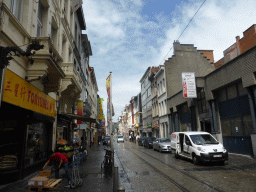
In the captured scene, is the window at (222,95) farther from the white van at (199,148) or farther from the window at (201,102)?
the white van at (199,148)

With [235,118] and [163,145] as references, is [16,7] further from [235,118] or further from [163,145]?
[163,145]

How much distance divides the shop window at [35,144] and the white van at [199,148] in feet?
29.0

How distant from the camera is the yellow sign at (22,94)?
6984 millimetres

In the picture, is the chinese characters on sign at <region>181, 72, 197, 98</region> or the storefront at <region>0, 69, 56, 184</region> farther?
the chinese characters on sign at <region>181, 72, 197, 98</region>

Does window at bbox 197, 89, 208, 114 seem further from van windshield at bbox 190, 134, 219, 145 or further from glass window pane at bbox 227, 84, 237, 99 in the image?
van windshield at bbox 190, 134, 219, 145

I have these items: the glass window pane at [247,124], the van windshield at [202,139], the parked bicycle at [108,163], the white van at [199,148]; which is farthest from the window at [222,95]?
the parked bicycle at [108,163]

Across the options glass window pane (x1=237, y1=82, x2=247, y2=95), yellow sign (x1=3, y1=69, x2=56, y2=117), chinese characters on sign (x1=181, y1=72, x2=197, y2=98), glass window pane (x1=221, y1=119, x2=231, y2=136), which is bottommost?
glass window pane (x1=221, y1=119, x2=231, y2=136)

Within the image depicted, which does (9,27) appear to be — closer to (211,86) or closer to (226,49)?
(211,86)

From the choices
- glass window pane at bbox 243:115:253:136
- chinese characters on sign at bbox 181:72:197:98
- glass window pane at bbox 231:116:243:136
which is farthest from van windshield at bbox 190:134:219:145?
chinese characters on sign at bbox 181:72:197:98

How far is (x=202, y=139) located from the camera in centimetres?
1246

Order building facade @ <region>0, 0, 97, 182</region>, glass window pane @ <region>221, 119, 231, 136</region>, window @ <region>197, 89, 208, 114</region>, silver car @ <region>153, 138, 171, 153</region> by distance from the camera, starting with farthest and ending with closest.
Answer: window @ <region>197, 89, 208, 114</region> → silver car @ <region>153, 138, 171, 153</region> → glass window pane @ <region>221, 119, 231, 136</region> → building facade @ <region>0, 0, 97, 182</region>

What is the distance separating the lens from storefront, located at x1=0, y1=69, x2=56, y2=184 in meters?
7.39

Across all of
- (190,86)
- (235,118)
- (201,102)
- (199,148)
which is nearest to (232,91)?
(235,118)

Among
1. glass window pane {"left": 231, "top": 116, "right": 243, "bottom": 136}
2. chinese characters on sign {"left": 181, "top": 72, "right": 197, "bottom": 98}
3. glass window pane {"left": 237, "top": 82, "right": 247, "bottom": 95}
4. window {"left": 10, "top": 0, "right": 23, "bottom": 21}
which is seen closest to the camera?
window {"left": 10, "top": 0, "right": 23, "bottom": 21}
